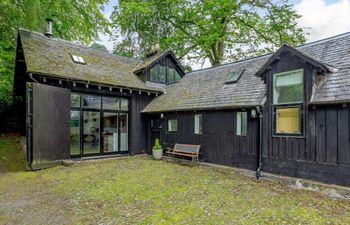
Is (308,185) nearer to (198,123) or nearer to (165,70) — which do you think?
(198,123)

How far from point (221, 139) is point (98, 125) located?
562 cm

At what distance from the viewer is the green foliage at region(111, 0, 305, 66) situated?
54.3ft

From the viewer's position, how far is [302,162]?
592cm

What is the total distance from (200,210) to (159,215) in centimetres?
86

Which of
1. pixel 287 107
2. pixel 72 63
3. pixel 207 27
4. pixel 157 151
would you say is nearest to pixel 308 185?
pixel 287 107

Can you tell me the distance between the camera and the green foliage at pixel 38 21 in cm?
803

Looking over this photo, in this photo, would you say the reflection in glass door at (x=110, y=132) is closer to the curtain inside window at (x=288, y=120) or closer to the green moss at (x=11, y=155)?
the green moss at (x=11, y=155)

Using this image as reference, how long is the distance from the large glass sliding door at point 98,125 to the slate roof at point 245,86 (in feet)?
5.38

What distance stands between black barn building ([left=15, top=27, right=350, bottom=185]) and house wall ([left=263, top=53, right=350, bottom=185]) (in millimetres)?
24

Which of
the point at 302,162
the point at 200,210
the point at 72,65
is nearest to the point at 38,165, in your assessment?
the point at 72,65


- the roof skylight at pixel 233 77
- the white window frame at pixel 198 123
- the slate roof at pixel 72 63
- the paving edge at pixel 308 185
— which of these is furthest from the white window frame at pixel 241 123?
the slate roof at pixel 72 63

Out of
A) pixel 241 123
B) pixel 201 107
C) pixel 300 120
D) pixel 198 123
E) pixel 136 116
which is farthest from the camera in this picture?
pixel 136 116

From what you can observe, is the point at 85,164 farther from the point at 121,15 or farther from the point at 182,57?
the point at 121,15

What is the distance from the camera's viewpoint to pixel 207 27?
17891 mm
